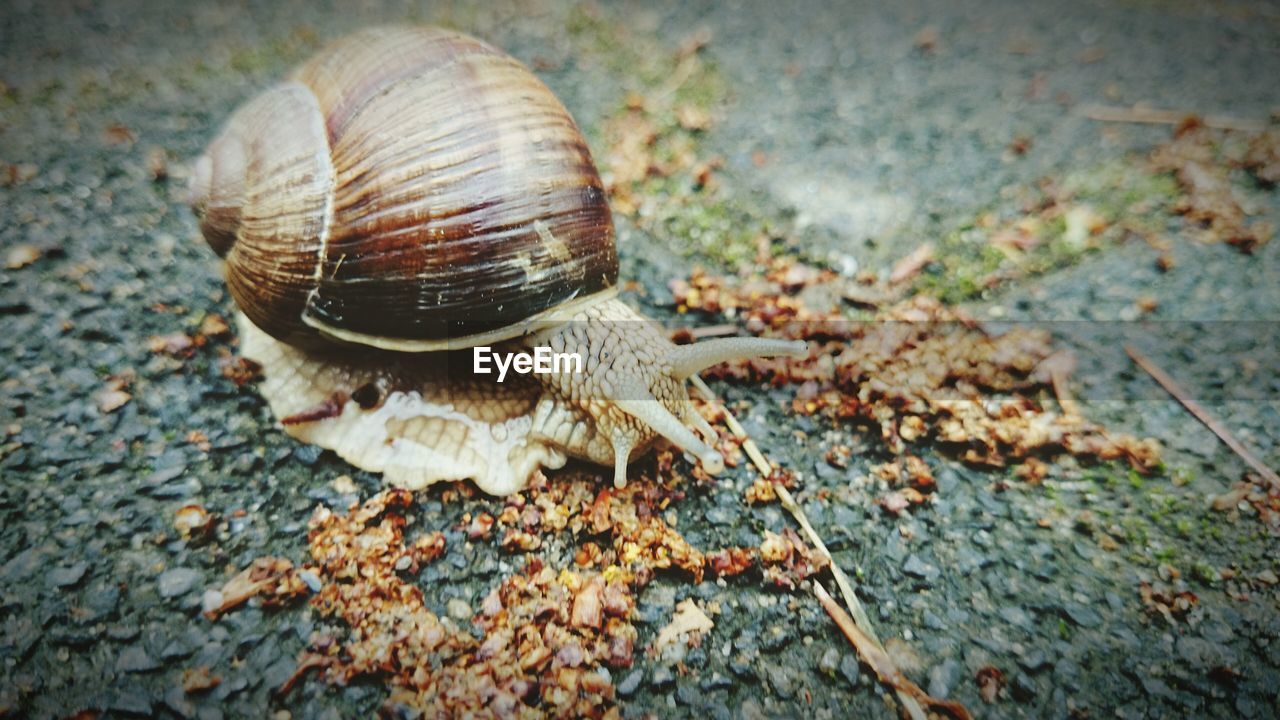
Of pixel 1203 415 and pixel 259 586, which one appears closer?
pixel 259 586

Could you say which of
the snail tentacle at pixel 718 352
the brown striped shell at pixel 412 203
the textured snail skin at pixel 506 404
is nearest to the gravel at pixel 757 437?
the textured snail skin at pixel 506 404

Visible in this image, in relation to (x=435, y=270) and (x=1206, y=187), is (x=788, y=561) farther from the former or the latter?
(x=1206, y=187)

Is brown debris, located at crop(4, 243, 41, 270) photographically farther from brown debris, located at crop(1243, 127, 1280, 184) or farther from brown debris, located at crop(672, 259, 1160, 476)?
brown debris, located at crop(1243, 127, 1280, 184)

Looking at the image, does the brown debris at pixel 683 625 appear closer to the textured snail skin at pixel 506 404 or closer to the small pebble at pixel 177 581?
the textured snail skin at pixel 506 404

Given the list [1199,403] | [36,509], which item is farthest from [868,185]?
[36,509]

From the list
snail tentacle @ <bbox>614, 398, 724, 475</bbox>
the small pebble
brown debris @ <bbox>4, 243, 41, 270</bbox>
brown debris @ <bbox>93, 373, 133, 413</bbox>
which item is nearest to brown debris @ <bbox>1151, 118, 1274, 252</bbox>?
snail tentacle @ <bbox>614, 398, 724, 475</bbox>

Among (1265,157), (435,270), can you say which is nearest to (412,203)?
(435,270)

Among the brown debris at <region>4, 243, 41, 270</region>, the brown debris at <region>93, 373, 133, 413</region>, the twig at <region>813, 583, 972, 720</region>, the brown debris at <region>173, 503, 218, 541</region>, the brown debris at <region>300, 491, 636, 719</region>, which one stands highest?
the brown debris at <region>4, 243, 41, 270</region>
